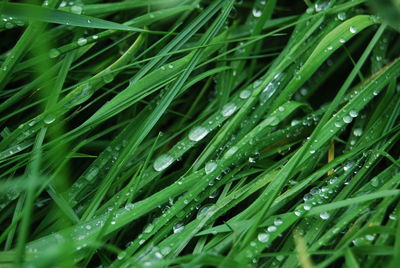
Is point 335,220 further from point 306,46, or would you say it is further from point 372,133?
point 306,46

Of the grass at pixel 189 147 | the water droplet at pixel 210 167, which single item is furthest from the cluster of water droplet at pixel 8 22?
the water droplet at pixel 210 167

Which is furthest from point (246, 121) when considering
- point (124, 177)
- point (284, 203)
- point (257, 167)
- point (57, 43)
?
point (57, 43)

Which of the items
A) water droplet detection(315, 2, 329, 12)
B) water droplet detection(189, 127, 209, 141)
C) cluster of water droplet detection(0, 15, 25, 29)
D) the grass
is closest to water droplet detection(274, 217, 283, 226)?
the grass

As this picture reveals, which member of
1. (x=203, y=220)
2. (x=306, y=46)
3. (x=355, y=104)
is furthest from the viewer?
(x=306, y=46)

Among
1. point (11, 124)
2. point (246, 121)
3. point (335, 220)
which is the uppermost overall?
point (11, 124)

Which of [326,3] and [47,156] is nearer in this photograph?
[47,156]

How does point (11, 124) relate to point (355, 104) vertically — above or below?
above

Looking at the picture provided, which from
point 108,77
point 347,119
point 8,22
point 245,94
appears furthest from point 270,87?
point 8,22

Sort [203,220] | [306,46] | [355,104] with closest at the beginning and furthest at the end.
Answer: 1. [203,220]
2. [355,104]
3. [306,46]
